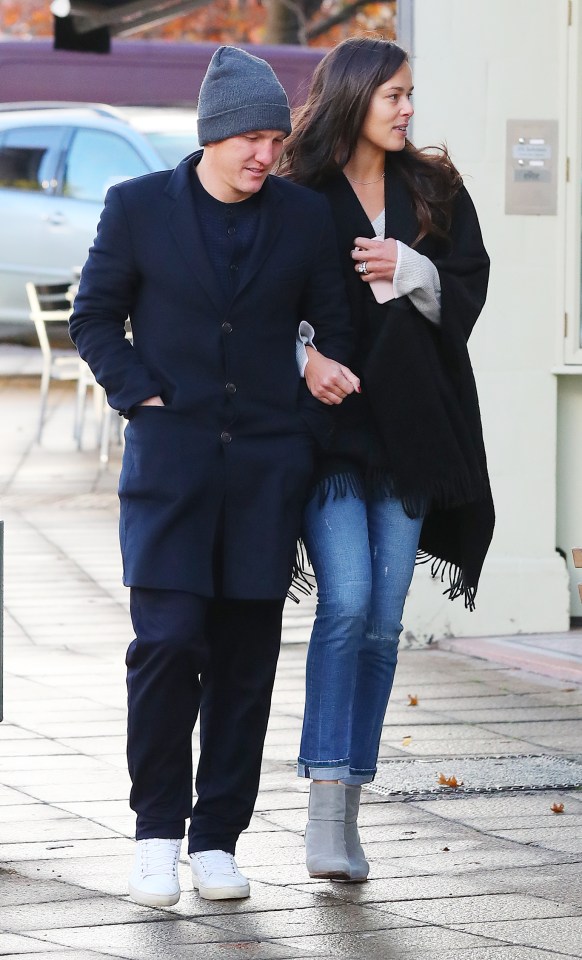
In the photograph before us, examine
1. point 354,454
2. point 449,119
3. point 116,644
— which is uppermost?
point 449,119

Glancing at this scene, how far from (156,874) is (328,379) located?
1.09m

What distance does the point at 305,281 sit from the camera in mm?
4000

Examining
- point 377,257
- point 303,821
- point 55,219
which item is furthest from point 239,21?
point 377,257

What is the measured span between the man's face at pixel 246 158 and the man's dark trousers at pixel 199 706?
0.85m

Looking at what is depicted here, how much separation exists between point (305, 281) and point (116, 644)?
353 centimetres

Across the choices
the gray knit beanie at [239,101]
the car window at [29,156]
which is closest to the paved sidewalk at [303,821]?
the gray knit beanie at [239,101]

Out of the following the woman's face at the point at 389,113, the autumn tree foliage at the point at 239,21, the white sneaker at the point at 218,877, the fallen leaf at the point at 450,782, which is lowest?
the fallen leaf at the point at 450,782

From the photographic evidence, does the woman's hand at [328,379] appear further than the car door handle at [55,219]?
No

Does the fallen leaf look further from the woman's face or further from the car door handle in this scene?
the car door handle

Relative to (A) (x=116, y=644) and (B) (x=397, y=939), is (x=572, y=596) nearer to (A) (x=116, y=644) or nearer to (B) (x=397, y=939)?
(A) (x=116, y=644)

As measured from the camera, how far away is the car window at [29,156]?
17.4 m

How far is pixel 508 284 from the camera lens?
725 centimetres

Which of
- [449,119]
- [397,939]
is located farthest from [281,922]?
[449,119]

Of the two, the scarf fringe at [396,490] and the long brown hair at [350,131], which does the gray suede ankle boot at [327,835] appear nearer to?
the scarf fringe at [396,490]
